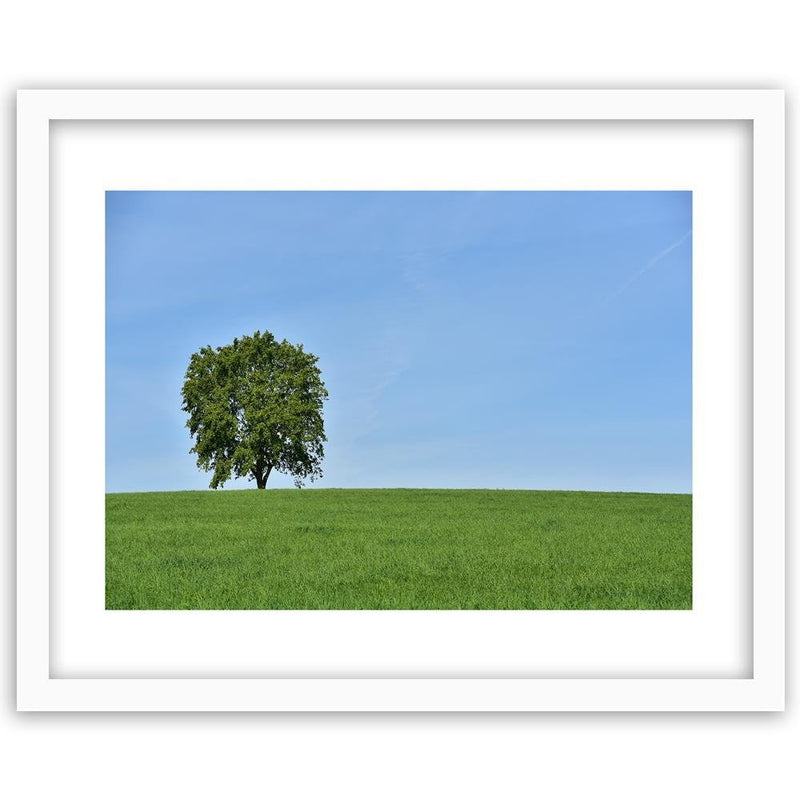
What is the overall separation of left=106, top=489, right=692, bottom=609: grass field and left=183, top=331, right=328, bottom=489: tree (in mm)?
2949

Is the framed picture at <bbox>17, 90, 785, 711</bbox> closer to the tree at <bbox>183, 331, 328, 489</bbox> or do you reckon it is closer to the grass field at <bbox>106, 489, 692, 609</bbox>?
the grass field at <bbox>106, 489, 692, 609</bbox>

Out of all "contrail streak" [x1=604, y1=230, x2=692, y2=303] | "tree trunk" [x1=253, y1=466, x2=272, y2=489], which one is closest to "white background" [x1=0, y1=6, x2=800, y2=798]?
"contrail streak" [x1=604, y1=230, x2=692, y2=303]

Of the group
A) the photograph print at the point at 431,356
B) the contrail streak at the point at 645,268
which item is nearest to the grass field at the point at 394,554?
the photograph print at the point at 431,356

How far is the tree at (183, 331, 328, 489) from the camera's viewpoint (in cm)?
1708

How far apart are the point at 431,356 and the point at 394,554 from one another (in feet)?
7.70
